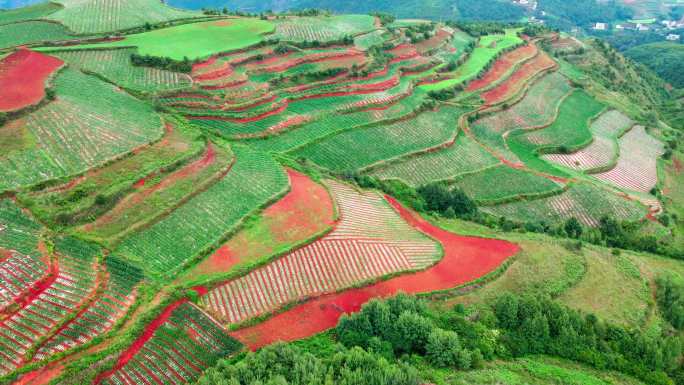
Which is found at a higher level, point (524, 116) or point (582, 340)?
point (524, 116)

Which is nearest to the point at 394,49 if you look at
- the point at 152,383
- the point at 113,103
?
the point at 113,103

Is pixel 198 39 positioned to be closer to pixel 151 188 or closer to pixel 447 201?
pixel 151 188

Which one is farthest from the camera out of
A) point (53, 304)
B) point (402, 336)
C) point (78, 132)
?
point (78, 132)

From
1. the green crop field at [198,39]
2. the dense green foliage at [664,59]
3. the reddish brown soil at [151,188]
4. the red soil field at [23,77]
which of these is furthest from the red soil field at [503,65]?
the red soil field at [23,77]

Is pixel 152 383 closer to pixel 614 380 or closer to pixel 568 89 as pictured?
pixel 614 380

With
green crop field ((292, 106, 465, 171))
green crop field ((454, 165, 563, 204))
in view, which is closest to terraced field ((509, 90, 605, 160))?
green crop field ((454, 165, 563, 204))

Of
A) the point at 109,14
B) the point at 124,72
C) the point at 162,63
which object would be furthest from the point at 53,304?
the point at 109,14

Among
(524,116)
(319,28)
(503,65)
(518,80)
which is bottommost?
(524,116)

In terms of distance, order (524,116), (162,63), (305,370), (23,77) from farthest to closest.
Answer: (524,116) → (162,63) → (23,77) → (305,370)
